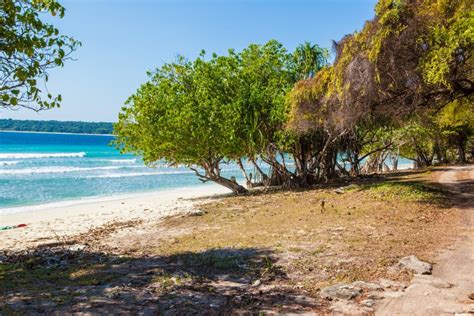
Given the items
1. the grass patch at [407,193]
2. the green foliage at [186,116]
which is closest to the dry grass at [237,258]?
the grass patch at [407,193]

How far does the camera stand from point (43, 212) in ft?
63.8

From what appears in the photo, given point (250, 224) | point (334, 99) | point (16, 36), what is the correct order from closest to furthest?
point (16, 36)
point (250, 224)
point (334, 99)

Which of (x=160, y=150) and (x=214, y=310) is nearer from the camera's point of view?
(x=214, y=310)

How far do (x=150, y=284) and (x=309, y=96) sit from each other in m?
11.0

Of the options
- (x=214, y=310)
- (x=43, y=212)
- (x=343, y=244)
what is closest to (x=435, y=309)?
(x=214, y=310)

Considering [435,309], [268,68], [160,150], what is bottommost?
[435,309]

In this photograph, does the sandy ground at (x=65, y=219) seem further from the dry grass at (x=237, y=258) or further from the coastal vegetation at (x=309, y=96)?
the coastal vegetation at (x=309, y=96)

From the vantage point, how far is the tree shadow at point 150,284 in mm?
5094

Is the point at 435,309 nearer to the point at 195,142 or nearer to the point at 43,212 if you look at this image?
the point at 195,142

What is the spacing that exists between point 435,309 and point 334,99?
9390mm

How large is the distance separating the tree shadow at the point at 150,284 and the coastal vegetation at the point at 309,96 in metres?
6.72

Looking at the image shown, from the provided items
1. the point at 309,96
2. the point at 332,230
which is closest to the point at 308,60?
the point at 309,96

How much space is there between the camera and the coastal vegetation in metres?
11.0

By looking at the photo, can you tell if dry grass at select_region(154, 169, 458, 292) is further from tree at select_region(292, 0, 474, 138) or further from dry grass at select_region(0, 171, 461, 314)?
tree at select_region(292, 0, 474, 138)
